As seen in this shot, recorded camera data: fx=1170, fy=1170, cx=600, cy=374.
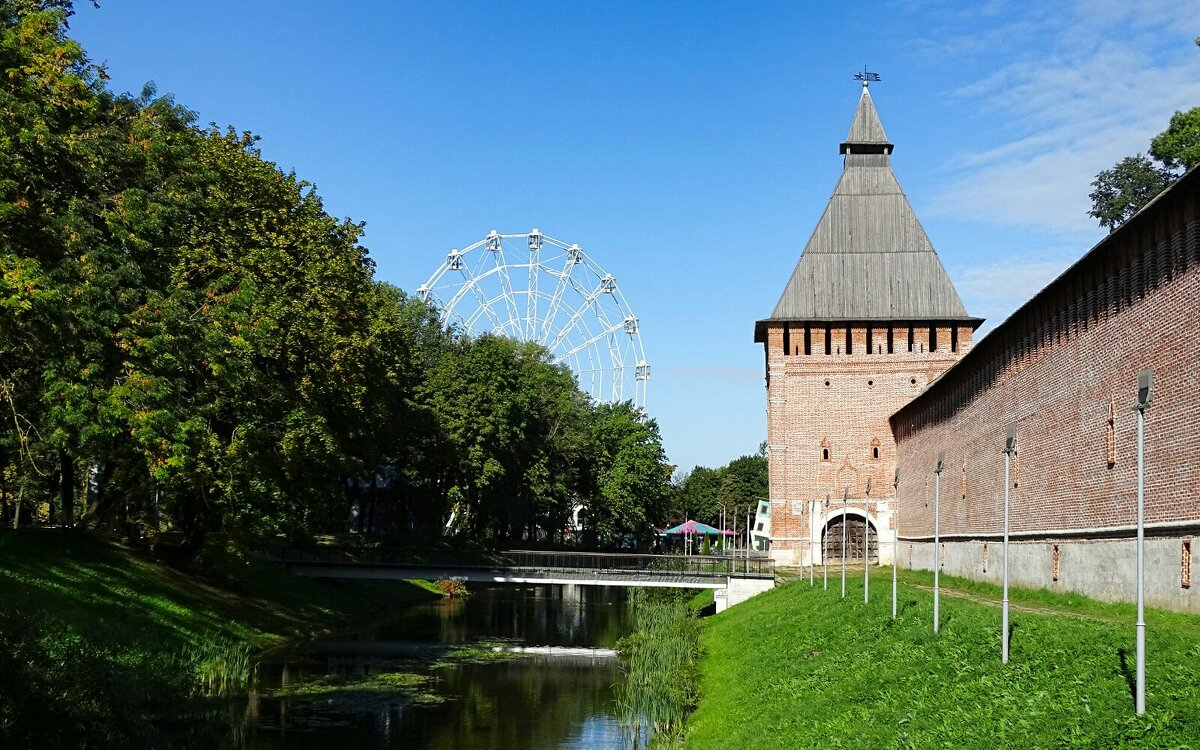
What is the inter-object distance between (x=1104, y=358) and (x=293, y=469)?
18.6 m

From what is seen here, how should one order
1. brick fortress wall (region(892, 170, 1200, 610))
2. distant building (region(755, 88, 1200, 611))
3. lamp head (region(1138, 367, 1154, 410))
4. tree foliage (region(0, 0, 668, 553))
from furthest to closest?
distant building (region(755, 88, 1200, 611)) < brick fortress wall (region(892, 170, 1200, 610)) < tree foliage (region(0, 0, 668, 553)) < lamp head (region(1138, 367, 1154, 410))

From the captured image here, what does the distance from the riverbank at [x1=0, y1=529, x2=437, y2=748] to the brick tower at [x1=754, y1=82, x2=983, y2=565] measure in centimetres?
1815

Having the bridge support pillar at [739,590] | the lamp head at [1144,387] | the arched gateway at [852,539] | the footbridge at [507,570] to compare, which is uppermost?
the lamp head at [1144,387]

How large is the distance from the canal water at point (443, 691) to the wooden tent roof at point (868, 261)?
15.7 m

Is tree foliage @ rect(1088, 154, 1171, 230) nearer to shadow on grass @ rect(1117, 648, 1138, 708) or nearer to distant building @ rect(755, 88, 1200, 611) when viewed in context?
distant building @ rect(755, 88, 1200, 611)

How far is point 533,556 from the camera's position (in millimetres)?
42031

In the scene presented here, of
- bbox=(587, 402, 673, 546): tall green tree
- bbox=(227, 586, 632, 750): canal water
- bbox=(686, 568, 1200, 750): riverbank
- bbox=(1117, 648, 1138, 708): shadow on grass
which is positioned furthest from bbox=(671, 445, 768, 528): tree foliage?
bbox=(1117, 648, 1138, 708): shadow on grass

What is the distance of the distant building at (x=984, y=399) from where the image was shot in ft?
62.3

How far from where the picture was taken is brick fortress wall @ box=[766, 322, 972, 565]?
46844 millimetres

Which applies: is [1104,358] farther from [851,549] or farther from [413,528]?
[413,528]

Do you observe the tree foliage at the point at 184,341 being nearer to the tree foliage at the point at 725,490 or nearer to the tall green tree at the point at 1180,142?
the tall green tree at the point at 1180,142

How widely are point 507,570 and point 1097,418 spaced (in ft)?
69.7

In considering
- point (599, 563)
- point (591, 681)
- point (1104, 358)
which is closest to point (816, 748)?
point (1104, 358)

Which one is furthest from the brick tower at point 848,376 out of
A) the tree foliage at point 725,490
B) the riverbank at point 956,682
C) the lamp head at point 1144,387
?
the tree foliage at point 725,490
